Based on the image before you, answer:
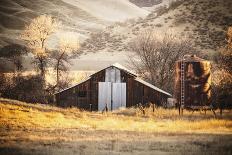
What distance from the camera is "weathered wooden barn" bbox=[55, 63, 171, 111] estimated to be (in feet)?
94.2

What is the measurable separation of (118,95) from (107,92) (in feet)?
2.70

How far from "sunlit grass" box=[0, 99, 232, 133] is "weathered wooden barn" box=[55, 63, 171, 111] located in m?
4.88

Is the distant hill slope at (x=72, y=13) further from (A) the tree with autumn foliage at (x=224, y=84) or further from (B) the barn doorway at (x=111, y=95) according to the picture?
(B) the barn doorway at (x=111, y=95)

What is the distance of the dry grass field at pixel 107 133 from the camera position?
1426 centimetres

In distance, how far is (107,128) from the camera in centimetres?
1886

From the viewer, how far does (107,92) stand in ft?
94.5

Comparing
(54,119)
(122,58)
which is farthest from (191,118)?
(122,58)

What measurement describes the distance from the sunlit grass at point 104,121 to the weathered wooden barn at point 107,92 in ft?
16.0

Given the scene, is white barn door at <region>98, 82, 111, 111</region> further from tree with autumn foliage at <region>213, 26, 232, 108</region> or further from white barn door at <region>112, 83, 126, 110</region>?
tree with autumn foliage at <region>213, 26, 232, 108</region>

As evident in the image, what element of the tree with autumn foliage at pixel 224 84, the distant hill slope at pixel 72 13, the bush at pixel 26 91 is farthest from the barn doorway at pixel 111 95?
the distant hill slope at pixel 72 13

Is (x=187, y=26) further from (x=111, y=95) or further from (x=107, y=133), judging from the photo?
(x=107, y=133)

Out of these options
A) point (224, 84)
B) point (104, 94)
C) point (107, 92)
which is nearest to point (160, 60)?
point (224, 84)

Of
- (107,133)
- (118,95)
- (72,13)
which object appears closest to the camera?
(107,133)

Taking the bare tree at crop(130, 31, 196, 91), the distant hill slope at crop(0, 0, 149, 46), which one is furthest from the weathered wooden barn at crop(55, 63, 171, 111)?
the distant hill slope at crop(0, 0, 149, 46)
